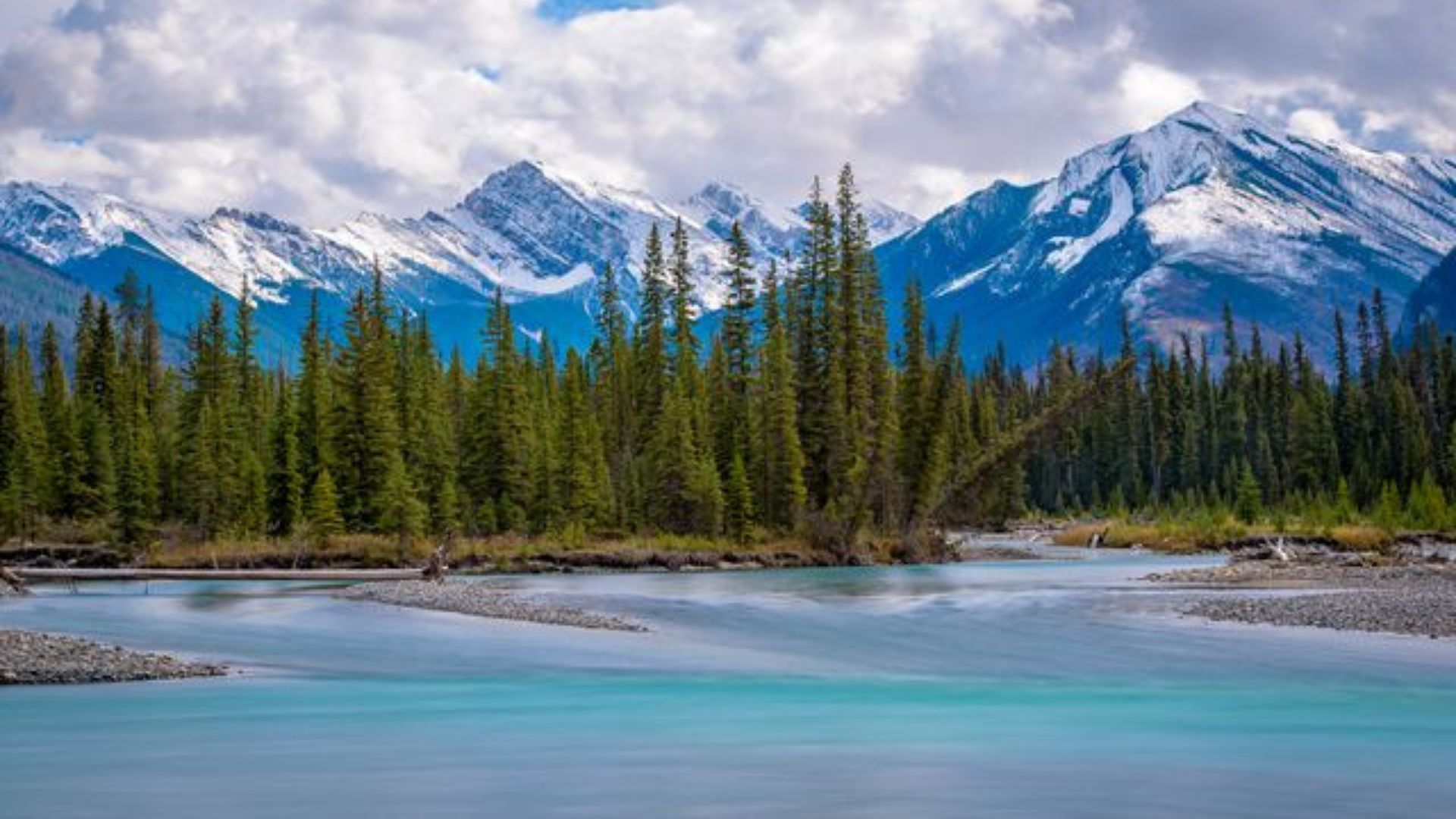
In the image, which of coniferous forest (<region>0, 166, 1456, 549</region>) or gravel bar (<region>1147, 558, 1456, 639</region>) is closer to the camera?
gravel bar (<region>1147, 558, 1456, 639</region>)

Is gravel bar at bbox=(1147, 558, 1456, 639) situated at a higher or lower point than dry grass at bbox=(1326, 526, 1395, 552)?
lower

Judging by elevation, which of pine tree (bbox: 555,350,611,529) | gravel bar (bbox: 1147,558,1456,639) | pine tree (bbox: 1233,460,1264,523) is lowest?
gravel bar (bbox: 1147,558,1456,639)

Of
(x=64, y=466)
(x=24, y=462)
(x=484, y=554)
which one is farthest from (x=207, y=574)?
(x=24, y=462)

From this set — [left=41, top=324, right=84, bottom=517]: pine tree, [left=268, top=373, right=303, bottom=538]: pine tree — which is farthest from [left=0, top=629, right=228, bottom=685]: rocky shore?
[left=41, top=324, right=84, bottom=517]: pine tree

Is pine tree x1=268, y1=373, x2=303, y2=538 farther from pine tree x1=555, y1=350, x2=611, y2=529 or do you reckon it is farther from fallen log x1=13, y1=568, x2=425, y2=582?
fallen log x1=13, y1=568, x2=425, y2=582

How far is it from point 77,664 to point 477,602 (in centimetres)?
1591

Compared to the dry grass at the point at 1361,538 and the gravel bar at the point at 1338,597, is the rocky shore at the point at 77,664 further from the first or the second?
the dry grass at the point at 1361,538

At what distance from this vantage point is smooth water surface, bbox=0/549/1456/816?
51.4 ft

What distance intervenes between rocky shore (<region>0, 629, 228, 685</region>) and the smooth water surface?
0.80 meters

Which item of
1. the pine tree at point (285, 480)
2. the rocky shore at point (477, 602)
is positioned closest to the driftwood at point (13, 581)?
the rocky shore at point (477, 602)

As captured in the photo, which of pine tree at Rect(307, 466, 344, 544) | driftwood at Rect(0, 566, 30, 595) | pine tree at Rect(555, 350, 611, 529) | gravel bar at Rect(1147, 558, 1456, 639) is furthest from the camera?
pine tree at Rect(555, 350, 611, 529)

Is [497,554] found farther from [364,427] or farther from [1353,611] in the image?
[1353,611]

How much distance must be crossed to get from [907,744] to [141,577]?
37.9 meters

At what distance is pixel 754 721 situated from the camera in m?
20.8
